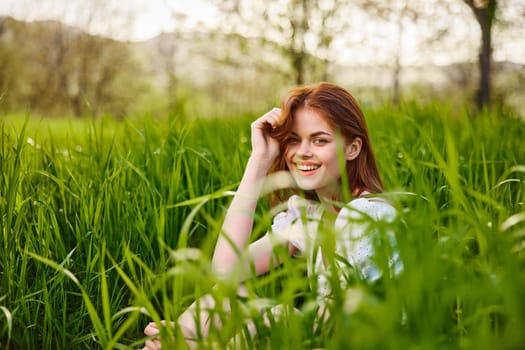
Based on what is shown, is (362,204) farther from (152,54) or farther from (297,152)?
(152,54)

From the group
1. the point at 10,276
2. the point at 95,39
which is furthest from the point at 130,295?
the point at 95,39

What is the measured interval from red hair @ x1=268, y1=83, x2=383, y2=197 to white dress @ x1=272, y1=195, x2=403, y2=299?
190 millimetres

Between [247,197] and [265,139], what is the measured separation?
29 centimetres

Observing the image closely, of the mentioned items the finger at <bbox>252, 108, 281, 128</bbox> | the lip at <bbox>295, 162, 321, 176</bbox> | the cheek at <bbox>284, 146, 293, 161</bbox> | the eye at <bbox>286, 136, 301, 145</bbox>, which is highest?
the finger at <bbox>252, 108, 281, 128</bbox>

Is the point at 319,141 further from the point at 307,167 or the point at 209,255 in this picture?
the point at 209,255

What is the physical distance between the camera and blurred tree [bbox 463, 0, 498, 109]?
5.44 m

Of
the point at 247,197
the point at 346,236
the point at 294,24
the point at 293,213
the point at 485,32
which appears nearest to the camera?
the point at 346,236

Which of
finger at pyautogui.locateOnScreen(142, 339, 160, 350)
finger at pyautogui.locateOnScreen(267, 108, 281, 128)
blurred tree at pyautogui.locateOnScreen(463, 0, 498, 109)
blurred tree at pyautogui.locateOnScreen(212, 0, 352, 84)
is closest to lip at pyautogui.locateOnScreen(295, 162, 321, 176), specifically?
finger at pyautogui.locateOnScreen(267, 108, 281, 128)

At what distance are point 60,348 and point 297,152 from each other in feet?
3.35

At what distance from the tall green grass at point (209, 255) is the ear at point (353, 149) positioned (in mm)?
163

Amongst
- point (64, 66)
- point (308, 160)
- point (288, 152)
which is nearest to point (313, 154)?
point (308, 160)

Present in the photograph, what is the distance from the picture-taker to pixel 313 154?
1888mm

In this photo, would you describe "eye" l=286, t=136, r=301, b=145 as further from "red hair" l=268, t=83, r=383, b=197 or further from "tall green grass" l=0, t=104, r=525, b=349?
"tall green grass" l=0, t=104, r=525, b=349

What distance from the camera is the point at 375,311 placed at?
2.79ft
